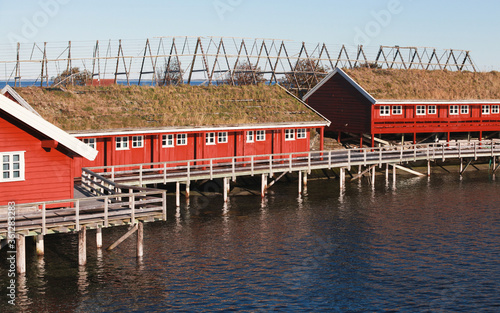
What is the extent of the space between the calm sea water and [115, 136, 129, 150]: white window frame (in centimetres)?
515

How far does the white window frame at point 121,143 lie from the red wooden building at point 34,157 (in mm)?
11392

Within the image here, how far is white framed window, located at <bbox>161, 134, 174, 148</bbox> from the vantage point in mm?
38312

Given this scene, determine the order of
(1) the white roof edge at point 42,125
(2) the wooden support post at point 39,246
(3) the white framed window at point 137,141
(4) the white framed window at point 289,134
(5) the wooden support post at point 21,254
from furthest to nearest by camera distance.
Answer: (4) the white framed window at point 289,134
(3) the white framed window at point 137,141
(2) the wooden support post at point 39,246
(5) the wooden support post at point 21,254
(1) the white roof edge at point 42,125

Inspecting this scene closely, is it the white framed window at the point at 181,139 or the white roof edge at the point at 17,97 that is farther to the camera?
the white framed window at the point at 181,139

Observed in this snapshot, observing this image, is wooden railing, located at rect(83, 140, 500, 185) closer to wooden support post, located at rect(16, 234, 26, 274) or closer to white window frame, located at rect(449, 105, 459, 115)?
white window frame, located at rect(449, 105, 459, 115)

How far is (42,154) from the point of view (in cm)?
2459

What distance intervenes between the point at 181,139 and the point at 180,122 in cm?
115

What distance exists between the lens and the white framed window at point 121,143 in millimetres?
36584

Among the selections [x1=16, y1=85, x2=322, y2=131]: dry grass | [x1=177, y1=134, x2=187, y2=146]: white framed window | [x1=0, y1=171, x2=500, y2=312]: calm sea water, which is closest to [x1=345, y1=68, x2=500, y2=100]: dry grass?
[x1=16, y1=85, x2=322, y2=131]: dry grass

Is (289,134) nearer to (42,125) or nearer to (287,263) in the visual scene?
(287,263)

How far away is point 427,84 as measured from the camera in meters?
53.9

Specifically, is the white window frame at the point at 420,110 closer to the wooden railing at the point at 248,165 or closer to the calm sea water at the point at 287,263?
the wooden railing at the point at 248,165

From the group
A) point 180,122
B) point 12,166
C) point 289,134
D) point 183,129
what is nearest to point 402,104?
point 289,134

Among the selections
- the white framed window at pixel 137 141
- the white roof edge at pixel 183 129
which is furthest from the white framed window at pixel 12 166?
the white framed window at pixel 137 141
